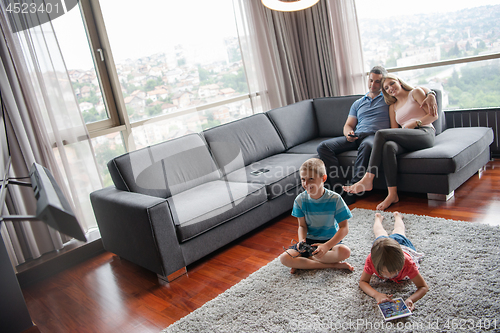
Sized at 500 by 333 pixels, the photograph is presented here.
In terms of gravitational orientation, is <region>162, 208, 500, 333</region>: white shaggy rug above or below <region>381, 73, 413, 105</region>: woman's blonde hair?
below

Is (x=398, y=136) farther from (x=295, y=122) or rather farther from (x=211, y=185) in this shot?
(x=211, y=185)

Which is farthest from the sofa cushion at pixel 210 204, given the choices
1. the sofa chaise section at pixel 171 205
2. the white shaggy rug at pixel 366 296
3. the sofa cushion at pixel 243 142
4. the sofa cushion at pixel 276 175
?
the white shaggy rug at pixel 366 296

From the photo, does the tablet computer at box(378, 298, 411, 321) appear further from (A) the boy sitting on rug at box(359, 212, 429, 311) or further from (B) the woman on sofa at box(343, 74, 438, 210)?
(B) the woman on sofa at box(343, 74, 438, 210)

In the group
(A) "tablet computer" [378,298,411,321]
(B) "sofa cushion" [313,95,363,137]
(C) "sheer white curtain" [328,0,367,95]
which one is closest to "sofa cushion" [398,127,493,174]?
(B) "sofa cushion" [313,95,363,137]

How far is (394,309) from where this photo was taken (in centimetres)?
163

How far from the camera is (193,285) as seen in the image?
2.30 meters

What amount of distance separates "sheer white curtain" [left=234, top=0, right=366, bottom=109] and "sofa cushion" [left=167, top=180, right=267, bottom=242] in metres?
2.03

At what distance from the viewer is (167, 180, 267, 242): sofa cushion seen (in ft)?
8.01

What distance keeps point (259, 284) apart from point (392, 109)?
1944 millimetres

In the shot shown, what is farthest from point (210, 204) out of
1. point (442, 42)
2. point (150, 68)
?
point (442, 42)

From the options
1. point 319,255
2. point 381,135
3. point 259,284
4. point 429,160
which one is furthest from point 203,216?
point 429,160

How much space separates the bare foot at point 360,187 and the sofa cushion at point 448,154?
10.6 inches

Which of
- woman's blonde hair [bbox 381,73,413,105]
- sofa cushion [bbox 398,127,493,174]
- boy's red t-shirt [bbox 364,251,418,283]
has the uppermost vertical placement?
woman's blonde hair [bbox 381,73,413,105]

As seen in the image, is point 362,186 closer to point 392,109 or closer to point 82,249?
point 392,109
